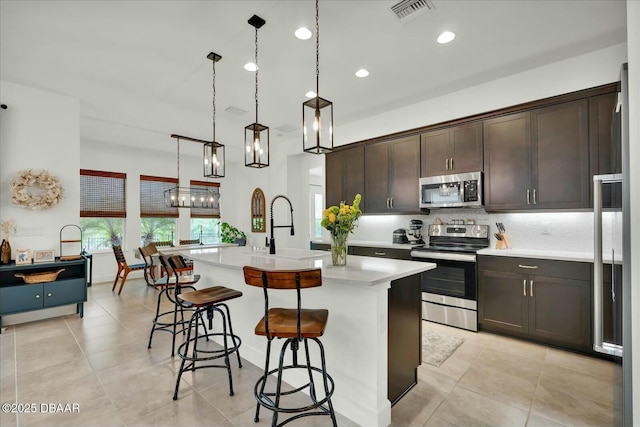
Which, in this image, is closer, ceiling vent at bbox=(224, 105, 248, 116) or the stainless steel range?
the stainless steel range

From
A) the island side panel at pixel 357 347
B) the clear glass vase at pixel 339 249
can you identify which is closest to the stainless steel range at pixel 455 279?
the clear glass vase at pixel 339 249

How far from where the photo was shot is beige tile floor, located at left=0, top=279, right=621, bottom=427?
6.62 ft

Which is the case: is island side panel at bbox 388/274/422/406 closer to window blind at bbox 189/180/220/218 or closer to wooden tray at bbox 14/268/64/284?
wooden tray at bbox 14/268/64/284

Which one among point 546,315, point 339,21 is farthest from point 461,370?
point 339,21

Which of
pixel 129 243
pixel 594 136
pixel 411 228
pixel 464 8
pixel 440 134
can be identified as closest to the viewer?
pixel 464 8

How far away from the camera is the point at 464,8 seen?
2500 millimetres

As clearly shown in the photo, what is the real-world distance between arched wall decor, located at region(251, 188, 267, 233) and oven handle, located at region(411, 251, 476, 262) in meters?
4.51

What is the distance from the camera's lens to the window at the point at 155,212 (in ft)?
23.4

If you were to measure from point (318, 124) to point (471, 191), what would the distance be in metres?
2.39

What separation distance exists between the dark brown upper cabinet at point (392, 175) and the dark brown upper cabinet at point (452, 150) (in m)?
0.13

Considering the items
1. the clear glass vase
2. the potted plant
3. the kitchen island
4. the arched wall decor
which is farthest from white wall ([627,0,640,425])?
the potted plant

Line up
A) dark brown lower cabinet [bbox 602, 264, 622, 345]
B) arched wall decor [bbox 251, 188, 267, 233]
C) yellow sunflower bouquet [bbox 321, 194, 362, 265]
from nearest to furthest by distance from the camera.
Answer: dark brown lower cabinet [bbox 602, 264, 622, 345] < yellow sunflower bouquet [bbox 321, 194, 362, 265] < arched wall decor [bbox 251, 188, 267, 233]

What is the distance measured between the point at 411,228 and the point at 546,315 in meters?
1.97

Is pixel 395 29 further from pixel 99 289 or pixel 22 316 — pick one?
pixel 99 289
